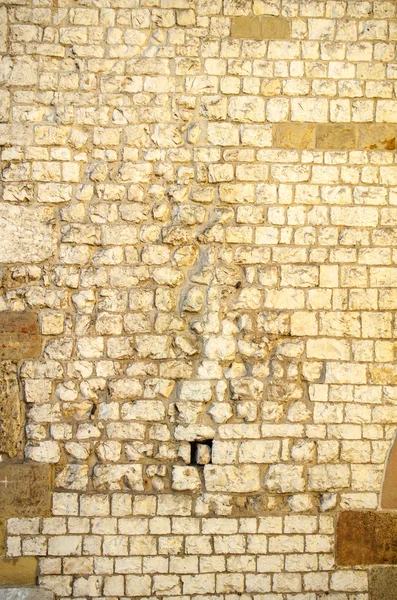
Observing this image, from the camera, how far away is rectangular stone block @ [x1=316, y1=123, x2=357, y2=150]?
399 centimetres

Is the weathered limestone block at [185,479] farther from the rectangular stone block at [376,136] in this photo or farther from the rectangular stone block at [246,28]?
the rectangular stone block at [246,28]

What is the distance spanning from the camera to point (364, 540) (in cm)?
382

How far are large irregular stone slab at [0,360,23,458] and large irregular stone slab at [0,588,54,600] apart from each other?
2.49 ft

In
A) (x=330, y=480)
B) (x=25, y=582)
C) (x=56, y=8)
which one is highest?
(x=56, y=8)

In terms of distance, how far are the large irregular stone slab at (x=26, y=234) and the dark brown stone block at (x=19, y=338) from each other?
0.37 metres

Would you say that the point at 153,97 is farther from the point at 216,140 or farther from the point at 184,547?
the point at 184,547

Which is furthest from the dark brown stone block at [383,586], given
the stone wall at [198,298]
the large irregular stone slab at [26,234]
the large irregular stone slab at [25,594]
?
the large irregular stone slab at [26,234]

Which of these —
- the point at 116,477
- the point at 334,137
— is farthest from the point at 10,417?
the point at 334,137

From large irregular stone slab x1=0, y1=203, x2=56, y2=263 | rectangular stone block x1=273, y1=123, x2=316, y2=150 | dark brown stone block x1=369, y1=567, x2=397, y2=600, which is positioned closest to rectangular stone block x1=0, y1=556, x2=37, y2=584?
large irregular stone slab x1=0, y1=203, x2=56, y2=263

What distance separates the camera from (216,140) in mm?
3949

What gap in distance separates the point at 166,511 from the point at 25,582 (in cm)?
91

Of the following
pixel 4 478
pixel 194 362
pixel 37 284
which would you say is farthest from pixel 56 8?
pixel 4 478

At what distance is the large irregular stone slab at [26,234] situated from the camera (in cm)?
389

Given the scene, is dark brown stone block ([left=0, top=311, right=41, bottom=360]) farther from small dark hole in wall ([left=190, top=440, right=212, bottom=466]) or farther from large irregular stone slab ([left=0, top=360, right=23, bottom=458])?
small dark hole in wall ([left=190, top=440, right=212, bottom=466])
